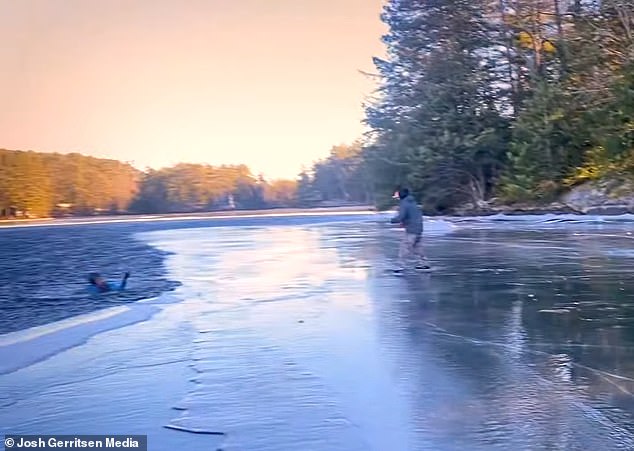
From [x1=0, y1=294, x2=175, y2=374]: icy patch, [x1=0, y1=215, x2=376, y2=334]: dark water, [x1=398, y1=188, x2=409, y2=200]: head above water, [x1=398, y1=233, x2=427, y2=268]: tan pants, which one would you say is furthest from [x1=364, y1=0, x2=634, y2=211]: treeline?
[x1=0, y1=294, x2=175, y2=374]: icy patch

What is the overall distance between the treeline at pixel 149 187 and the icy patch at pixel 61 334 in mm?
101806

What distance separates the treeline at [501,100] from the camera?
36.6 metres

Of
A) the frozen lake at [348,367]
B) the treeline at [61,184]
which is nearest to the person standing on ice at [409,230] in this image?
the frozen lake at [348,367]

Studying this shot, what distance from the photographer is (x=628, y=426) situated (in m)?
4.84

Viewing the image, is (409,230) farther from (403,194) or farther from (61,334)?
(61,334)

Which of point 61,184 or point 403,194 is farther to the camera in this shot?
point 61,184

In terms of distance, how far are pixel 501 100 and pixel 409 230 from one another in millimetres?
33561

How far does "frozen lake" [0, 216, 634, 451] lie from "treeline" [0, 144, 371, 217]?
102 meters

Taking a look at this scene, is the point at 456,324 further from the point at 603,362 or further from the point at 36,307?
the point at 36,307

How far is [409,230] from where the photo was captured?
16156 mm

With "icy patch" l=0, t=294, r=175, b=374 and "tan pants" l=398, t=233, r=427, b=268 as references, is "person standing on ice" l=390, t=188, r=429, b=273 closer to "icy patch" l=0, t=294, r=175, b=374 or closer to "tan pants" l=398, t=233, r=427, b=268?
"tan pants" l=398, t=233, r=427, b=268

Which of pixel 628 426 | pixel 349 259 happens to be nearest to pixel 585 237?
pixel 349 259

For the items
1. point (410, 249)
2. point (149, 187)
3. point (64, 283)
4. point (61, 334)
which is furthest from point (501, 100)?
point (149, 187)

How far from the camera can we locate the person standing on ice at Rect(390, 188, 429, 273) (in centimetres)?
1585
